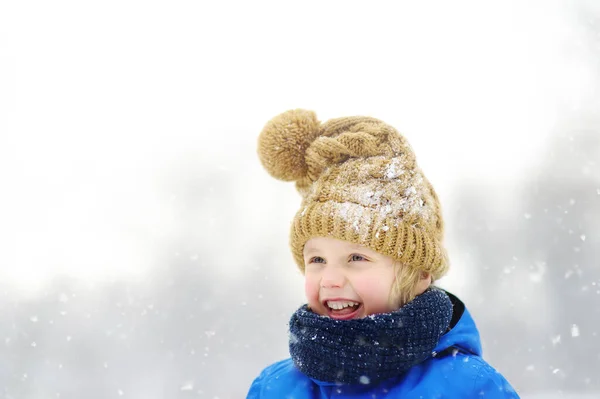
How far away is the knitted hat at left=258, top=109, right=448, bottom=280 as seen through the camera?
6.42ft

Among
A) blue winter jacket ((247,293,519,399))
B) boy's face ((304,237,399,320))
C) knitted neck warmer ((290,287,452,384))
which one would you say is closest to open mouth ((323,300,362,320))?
boy's face ((304,237,399,320))

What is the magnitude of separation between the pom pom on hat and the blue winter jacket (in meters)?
0.71

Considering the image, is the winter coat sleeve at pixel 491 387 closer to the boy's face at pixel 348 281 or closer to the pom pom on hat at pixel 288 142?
the boy's face at pixel 348 281

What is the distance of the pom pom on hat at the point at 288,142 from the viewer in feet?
7.25

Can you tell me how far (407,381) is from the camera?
178cm

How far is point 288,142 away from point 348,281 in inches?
22.8

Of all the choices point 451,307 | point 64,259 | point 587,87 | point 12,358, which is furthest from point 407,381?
point 587,87

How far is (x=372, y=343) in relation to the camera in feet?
5.80

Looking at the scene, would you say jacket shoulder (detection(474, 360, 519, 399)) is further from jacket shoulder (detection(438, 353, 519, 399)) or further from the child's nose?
the child's nose

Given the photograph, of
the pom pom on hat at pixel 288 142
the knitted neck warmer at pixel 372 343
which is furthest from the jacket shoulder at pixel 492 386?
the pom pom on hat at pixel 288 142

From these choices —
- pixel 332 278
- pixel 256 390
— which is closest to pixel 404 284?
pixel 332 278

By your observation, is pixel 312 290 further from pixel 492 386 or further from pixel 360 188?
pixel 492 386

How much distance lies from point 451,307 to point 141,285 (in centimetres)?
3182

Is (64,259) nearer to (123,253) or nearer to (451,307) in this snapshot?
(123,253)
